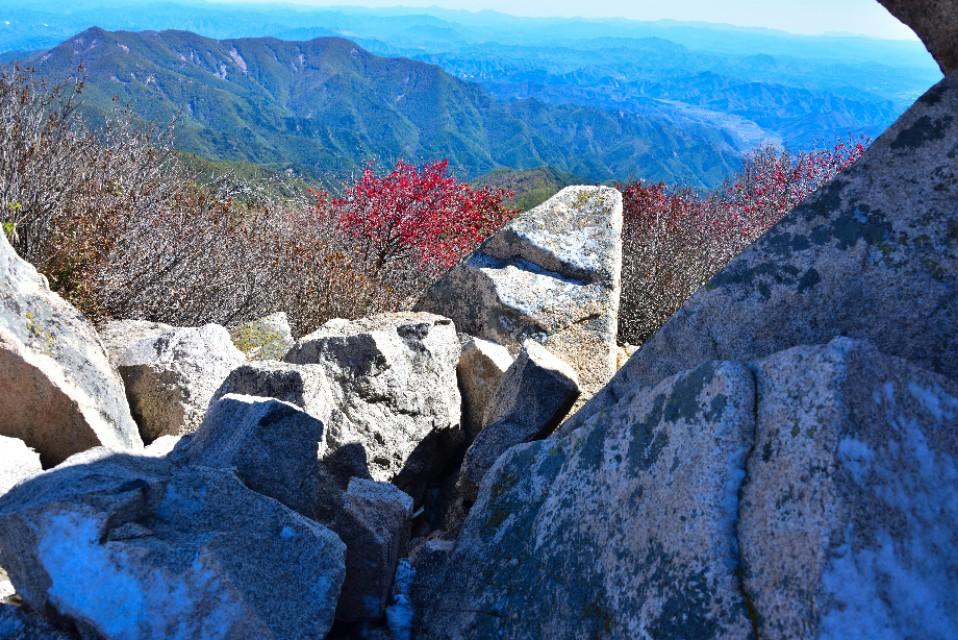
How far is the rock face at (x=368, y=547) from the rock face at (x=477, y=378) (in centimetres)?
220

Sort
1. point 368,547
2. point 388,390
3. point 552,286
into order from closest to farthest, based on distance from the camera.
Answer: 1. point 368,547
2. point 388,390
3. point 552,286

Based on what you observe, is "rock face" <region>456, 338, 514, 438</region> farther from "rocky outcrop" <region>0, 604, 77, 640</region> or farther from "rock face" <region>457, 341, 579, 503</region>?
"rocky outcrop" <region>0, 604, 77, 640</region>

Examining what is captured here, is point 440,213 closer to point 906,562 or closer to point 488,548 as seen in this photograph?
point 488,548

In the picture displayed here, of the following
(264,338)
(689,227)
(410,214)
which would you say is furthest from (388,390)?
(689,227)

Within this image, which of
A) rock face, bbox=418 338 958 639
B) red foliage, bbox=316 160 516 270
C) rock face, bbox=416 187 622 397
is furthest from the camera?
red foliage, bbox=316 160 516 270

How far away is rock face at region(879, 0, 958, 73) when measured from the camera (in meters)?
3.49

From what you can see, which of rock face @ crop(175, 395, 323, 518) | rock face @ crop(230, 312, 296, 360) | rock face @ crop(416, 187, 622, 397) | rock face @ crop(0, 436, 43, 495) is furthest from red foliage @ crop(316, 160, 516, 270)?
rock face @ crop(175, 395, 323, 518)

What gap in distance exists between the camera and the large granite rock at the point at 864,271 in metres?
3.03

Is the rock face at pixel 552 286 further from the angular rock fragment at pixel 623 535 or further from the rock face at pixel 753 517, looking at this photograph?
the rock face at pixel 753 517

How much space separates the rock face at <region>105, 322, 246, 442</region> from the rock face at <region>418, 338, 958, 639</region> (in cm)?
259

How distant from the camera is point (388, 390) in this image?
4.92m

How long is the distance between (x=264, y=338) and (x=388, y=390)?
1957 mm

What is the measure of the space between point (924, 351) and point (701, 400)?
1.11 meters

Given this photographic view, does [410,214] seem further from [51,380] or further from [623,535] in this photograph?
[623,535]
